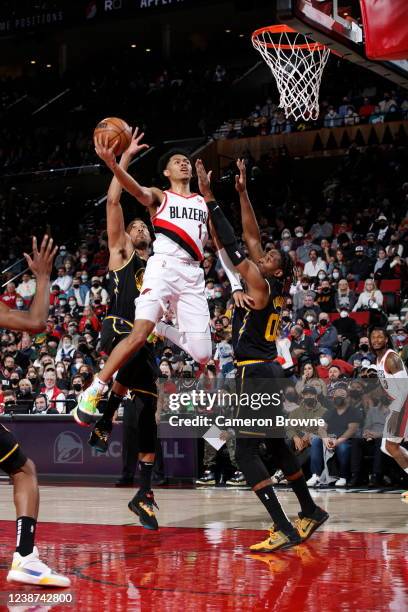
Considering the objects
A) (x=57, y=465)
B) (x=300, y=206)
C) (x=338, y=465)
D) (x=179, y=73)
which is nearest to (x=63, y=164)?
(x=179, y=73)

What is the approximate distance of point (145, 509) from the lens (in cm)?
696

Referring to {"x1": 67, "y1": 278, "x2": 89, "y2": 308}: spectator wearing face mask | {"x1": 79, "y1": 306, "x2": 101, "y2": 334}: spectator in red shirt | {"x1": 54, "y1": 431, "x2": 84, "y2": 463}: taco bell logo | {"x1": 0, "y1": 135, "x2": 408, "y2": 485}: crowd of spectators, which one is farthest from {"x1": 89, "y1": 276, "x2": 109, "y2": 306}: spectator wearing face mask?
{"x1": 54, "y1": 431, "x2": 84, "y2": 463}: taco bell logo

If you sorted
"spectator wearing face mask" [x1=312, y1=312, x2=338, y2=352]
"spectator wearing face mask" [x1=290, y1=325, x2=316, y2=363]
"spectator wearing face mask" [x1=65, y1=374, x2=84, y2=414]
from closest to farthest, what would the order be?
"spectator wearing face mask" [x1=290, y1=325, x2=316, y2=363], "spectator wearing face mask" [x1=65, y1=374, x2=84, y2=414], "spectator wearing face mask" [x1=312, y1=312, x2=338, y2=352]

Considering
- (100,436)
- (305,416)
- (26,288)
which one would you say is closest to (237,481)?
(305,416)

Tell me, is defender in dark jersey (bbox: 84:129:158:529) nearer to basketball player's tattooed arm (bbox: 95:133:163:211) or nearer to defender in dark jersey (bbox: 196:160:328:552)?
basketball player's tattooed arm (bbox: 95:133:163:211)

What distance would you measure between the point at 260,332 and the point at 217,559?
161 centimetres

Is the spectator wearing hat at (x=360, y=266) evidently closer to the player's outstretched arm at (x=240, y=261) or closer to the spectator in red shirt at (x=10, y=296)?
the spectator in red shirt at (x=10, y=296)

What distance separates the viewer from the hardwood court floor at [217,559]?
14.9 ft

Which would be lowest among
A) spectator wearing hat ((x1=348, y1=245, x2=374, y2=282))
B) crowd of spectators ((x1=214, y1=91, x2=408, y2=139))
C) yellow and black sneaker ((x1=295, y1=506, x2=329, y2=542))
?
yellow and black sneaker ((x1=295, y1=506, x2=329, y2=542))

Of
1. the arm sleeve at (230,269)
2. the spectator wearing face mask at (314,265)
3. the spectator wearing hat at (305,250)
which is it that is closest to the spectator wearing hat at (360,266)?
the spectator wearing face mask at (314,265)

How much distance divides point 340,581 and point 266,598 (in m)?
0.62

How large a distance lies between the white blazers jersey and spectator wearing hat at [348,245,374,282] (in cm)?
899

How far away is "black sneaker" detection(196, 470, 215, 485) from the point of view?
1176 cm

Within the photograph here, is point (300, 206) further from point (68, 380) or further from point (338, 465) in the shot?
point (338, 465)
